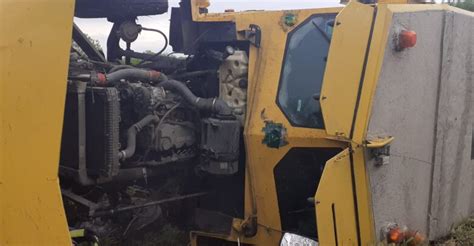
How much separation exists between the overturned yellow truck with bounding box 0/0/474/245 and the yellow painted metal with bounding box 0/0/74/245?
17.0 inches

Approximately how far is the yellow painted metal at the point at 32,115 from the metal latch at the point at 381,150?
5.56 feet

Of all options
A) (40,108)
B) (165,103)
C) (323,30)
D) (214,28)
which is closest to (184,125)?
(165,103)

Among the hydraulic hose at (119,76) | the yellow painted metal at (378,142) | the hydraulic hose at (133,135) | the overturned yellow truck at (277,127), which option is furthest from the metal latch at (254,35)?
the yellow painted metal at (378,142)

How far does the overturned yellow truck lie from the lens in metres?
3.23

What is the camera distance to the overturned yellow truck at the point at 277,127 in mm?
3234

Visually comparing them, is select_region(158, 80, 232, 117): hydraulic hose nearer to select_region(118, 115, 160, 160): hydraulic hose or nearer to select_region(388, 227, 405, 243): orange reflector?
select_region(118, 115, 160, 160): hydraulic hose

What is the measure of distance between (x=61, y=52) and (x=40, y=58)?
9cm

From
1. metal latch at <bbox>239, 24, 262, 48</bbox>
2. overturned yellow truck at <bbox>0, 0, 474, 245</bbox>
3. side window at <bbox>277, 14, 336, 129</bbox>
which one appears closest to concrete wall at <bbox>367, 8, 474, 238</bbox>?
overturned yellow truck at <bbox>0, 0, 474, 245</bbox>

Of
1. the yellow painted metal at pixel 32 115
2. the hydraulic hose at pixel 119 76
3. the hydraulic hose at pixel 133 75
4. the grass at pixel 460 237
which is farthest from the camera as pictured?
the grass at pixel 460 237

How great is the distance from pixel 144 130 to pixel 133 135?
0.53 ft

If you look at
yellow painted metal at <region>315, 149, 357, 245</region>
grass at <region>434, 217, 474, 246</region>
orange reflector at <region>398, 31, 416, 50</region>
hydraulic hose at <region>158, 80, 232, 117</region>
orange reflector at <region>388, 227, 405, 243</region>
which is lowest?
grass at <region>434, 217, 474, 246</region>

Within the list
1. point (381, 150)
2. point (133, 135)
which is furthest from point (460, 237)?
point (133, 135)

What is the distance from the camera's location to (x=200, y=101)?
3.83m

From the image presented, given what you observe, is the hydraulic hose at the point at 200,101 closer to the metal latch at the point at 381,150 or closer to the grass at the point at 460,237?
the metal latch at the point at 381,150
